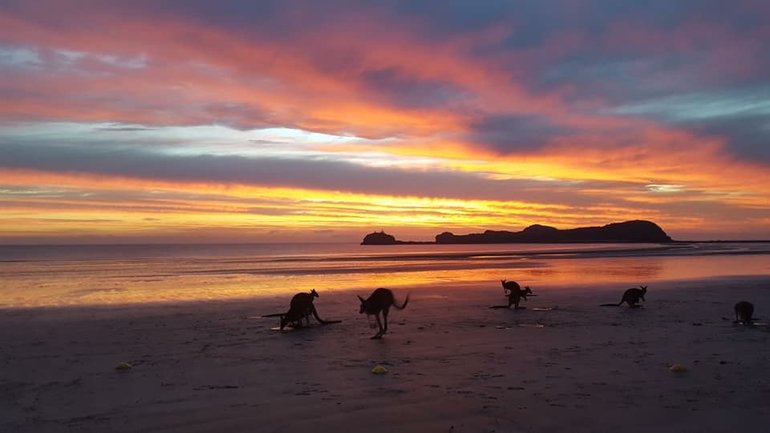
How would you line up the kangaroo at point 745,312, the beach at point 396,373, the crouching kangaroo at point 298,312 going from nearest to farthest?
the beach at point 396,373 → the kangaroo at point 745,312 → the crouching kangaroo at point 298,312

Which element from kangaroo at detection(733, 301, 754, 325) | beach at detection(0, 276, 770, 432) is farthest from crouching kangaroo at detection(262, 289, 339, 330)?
kangaroo at detection(733, 301, 754, 325)

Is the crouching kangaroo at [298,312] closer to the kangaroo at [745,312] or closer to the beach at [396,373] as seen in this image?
the beach at [396,373]

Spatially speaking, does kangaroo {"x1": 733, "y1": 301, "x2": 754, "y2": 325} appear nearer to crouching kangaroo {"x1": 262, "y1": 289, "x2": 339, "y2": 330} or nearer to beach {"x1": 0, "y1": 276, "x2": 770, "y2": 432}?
beach {"x1": 0, "y1": 276, "x2": 770, "y2": 432}

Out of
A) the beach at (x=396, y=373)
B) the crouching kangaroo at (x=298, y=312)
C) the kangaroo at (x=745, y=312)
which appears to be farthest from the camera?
the crouching kangaroo at (x=298, y=312)

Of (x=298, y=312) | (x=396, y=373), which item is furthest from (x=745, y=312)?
(x=298, y=312)

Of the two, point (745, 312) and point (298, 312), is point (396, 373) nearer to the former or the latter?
point (298, 312)

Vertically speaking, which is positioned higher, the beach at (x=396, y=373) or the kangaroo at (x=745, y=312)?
the kangaroo at (x=745, y=312)

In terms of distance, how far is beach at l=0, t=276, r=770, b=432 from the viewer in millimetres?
8352

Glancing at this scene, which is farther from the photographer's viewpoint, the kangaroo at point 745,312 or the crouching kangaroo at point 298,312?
the crouching kangaroo at point 298,312

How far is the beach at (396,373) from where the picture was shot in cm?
835

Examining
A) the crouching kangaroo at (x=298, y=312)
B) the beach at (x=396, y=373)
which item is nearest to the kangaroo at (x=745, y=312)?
the beach at (x=396, y=373)

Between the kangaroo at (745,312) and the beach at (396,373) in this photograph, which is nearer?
the beach at (396,373)

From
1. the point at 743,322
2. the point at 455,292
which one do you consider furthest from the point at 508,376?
the point at 455,292

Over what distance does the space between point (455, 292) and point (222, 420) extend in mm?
20188
